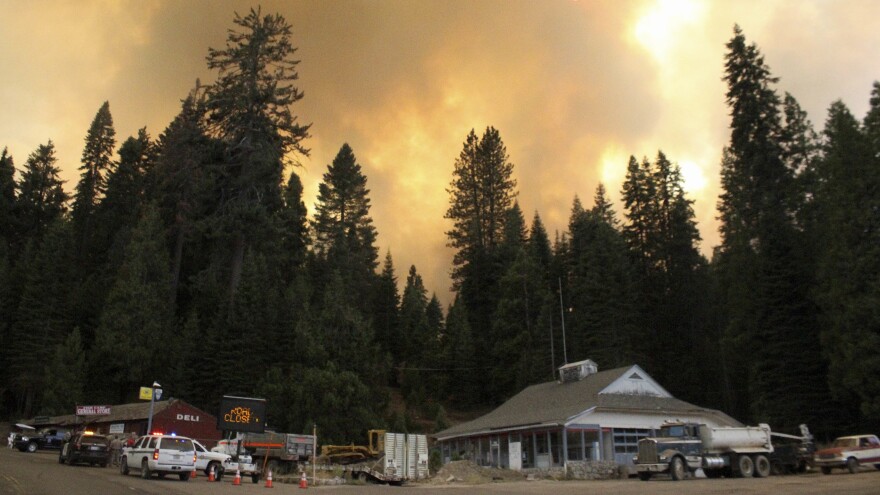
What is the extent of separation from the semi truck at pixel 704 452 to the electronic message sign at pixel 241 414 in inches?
685

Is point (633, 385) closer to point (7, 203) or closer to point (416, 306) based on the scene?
point (416, 306)

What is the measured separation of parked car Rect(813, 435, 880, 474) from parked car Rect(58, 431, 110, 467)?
34.8 meters

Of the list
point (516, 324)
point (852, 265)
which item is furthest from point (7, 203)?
point (852, 265)

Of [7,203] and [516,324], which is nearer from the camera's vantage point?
[516,324]

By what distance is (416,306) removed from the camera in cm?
8650

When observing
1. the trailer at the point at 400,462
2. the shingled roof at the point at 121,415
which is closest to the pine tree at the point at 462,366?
the shingled roof at the point at 121,415

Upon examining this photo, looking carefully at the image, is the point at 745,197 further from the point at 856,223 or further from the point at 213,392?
the point at 213,392

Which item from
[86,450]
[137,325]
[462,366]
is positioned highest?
[137,325]

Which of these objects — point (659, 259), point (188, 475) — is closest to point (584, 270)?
point (659, 259)

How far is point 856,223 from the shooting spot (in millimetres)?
37125

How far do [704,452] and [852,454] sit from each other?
7.68 meters

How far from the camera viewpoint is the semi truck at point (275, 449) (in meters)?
32.7

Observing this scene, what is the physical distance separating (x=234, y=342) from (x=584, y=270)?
34448mm

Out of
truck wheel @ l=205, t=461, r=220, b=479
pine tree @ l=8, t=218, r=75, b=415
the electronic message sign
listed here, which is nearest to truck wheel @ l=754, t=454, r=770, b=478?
the electronic message sign
